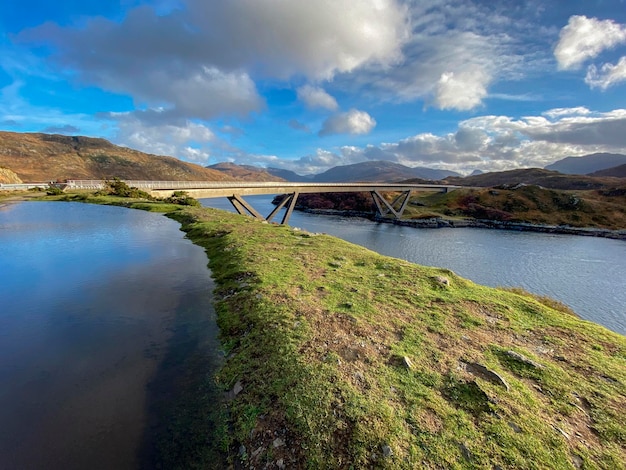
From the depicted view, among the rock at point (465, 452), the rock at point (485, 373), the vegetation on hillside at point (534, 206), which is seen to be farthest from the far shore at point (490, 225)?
the rock at point (465, 452)

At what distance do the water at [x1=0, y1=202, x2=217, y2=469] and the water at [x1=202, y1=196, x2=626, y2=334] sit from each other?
2586 centimetres

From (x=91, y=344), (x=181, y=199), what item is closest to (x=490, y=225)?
(x=181, y=199)

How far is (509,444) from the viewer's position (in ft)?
17.5

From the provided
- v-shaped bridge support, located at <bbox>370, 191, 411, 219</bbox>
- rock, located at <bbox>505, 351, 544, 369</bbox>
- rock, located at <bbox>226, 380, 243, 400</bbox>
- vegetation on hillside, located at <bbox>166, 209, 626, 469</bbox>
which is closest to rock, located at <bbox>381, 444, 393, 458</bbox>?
vegetation on hillside, located at <bbox>166, 209, 626, 469</bbox>

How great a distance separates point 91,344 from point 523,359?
13.9m

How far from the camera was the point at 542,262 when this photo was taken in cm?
3691

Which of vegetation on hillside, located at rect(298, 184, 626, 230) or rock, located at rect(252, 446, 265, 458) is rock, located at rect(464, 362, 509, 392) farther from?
vegetation on hillside, located at rect(298, 184, 626, 230)

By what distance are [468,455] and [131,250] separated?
78.5 feet

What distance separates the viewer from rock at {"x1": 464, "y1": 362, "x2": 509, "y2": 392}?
6.99 m

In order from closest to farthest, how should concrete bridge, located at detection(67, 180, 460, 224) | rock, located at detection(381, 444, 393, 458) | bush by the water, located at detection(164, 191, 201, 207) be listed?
rock, located at detection(381, 444, 393, 458) < concrete bridge, located at detection(67, 180, 460, 224) < bush by the water, located at detection(164, 191, 201, 207)

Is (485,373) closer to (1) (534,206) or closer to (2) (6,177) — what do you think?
(1) (534,206)

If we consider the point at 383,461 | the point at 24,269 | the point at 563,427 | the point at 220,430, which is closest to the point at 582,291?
the point at 563,427

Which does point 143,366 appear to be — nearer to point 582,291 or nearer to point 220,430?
point 220,430

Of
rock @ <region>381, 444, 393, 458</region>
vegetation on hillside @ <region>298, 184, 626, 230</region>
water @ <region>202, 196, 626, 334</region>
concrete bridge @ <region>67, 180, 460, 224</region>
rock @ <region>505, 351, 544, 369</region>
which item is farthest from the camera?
vegetation on hillside @ <region>298, 184, 626, 230</region>
